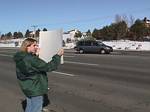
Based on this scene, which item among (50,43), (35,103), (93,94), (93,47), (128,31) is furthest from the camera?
(128,31)

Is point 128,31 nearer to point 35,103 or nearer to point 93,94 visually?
point 93,94

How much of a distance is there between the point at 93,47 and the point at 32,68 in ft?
128

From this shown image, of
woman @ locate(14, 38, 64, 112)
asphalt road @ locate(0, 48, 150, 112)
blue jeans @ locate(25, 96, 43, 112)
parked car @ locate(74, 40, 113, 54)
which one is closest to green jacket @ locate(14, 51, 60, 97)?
woman @ locate(14, 38, 64, 112)

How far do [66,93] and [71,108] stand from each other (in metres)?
2.81

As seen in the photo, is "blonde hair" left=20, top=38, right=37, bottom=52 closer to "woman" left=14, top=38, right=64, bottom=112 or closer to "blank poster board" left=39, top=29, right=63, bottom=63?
"woman" left=14, top=38, right=64, bottom=112

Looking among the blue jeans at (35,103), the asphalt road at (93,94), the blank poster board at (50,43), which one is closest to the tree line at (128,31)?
the asphalt road at (93,94)

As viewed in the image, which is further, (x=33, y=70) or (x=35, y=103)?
(x=35, y=103)

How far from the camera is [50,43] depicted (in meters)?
7.36

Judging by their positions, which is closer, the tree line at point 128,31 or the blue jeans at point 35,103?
the blue jeans at point 35,103

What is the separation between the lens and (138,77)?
17.1 meters

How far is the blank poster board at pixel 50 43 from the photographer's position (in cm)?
720

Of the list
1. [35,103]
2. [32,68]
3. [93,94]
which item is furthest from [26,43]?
[93,94]

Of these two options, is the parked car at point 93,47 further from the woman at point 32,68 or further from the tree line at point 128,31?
the tree line at point 128,31

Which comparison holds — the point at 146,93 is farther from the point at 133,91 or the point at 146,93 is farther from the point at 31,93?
the point at 31,93
